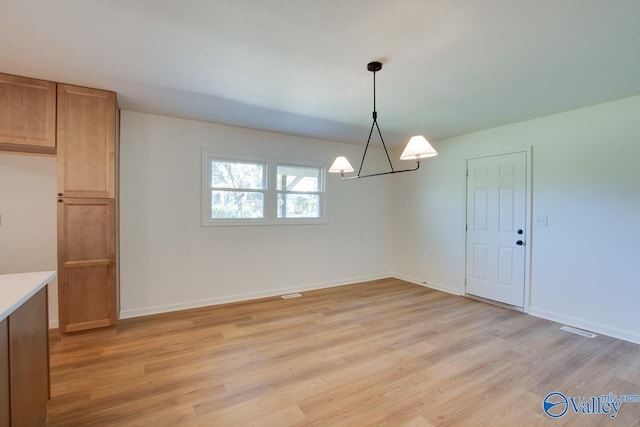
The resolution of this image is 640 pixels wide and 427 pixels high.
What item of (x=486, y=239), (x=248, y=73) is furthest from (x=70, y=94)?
(x=486, y=239)

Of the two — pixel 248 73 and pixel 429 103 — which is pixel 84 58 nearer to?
pixel 248 73

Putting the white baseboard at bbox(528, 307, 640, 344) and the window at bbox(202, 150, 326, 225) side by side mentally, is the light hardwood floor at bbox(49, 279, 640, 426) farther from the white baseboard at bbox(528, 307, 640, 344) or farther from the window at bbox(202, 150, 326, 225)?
the window at bbox(202, 150, 326, 225)

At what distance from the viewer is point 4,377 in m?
1.24

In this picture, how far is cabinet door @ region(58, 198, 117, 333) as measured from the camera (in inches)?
116

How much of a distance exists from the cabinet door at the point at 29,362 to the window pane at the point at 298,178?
331 cm

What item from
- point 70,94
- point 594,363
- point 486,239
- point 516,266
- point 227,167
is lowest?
point 594,363

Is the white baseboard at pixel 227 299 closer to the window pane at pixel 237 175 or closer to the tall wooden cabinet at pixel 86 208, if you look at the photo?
the tall wooden cabinet at pixel 86 208

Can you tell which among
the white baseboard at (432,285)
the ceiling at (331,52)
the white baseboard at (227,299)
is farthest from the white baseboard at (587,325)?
the white baseboard at (227,299)

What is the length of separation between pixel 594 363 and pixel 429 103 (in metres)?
2.97

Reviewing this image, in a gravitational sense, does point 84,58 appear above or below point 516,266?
above

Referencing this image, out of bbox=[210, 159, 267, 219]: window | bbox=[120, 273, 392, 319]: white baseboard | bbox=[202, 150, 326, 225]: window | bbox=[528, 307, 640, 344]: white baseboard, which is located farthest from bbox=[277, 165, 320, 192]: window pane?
bbox=[528, 307, 640, 344]: white baseboard

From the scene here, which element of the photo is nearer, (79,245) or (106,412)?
(106,412)

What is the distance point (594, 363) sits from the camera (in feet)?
8.64

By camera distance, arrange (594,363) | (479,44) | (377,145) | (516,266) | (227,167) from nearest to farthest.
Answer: (479,44), (594,363), (516,266), (227,167), (377,145)
